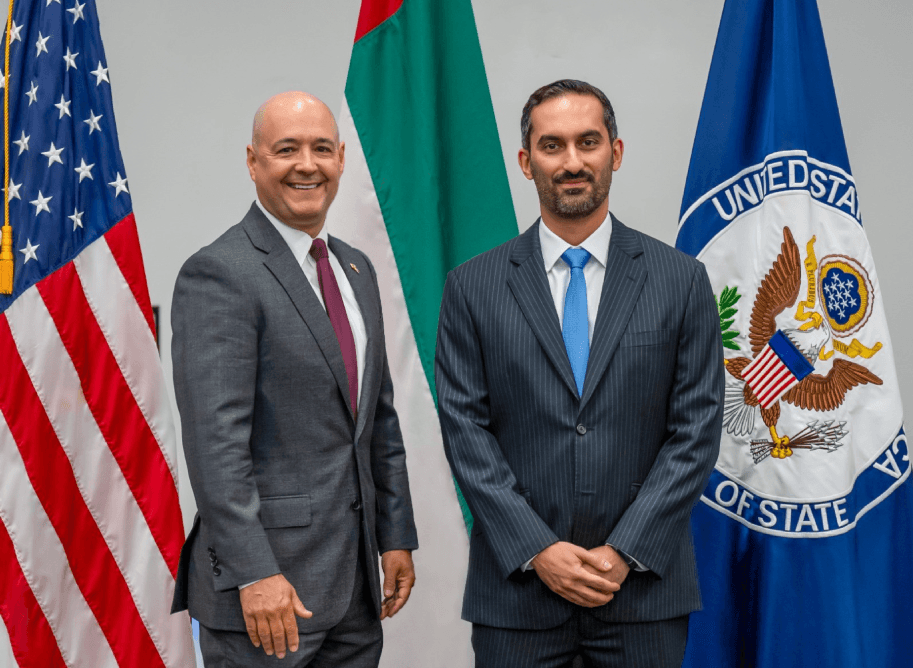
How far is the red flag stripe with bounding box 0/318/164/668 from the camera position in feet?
7.15

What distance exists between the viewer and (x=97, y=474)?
2244mm

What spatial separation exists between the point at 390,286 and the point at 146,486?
0.86 meters

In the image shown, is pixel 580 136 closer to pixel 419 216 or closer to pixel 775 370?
pixel 419 216

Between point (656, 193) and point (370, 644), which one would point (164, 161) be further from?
point (370, 644)

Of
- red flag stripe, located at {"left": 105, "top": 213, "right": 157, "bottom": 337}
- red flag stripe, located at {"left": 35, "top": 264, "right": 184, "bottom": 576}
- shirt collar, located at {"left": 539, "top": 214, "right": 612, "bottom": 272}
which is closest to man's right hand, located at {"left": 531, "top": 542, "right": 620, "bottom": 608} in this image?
shirt collar, located at {"left": 539, "top": 214, "right": 612, "bottom": 272}

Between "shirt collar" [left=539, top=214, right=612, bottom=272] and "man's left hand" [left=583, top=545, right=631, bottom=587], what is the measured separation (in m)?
0.53

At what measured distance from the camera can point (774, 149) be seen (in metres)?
2.24

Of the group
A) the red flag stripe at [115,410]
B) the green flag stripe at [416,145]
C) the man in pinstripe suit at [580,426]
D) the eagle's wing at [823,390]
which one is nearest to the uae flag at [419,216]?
the green flag stripe at [416,145]

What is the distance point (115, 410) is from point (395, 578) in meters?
0.99

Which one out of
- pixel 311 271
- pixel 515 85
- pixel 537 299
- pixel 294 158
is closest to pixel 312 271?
pixel 311 271

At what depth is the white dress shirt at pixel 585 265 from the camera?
63.7 inches

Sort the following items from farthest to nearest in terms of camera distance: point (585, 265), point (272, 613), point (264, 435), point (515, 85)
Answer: point (515, 85), point (585, 265), point (264, 435), point (272, 613)

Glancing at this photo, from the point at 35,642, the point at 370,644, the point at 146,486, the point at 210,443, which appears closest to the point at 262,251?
the point at 210,443

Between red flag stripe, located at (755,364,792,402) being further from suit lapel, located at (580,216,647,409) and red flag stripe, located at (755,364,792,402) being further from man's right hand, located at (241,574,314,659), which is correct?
man's right hand, located at (241,574,314,659)
